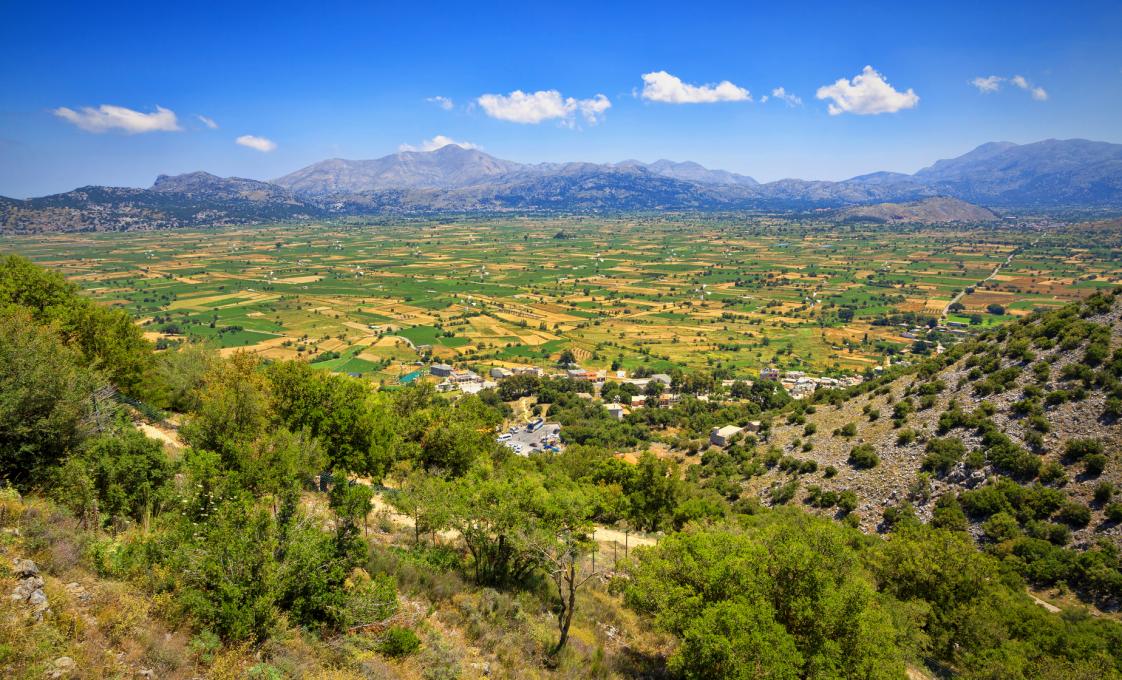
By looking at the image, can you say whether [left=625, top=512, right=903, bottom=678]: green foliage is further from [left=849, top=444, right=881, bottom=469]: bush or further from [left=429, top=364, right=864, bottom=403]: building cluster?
[left=429, top=364, right=864, bottom=403]: building cluster

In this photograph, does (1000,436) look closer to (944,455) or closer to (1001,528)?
(944,455)

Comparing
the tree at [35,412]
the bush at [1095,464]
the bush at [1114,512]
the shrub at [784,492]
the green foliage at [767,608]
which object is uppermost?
the tree at [35,412]

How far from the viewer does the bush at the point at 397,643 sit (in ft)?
35.8

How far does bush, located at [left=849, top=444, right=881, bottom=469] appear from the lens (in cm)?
3444

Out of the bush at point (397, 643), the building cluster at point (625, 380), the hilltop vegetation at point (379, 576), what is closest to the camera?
the hilltop vegetation at point (379, 576)

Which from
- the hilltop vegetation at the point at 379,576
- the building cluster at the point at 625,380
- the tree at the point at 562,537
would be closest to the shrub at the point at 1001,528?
the hilltop vegetation at the point at 379,576

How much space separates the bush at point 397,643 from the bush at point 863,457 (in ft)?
108

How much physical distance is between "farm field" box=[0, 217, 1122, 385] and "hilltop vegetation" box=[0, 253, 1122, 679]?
55164 mm

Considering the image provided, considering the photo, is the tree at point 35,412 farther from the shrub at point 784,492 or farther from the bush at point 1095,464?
the bush at point 1095,464

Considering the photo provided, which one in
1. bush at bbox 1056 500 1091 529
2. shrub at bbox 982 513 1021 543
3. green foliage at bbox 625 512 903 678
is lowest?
shrub at bbox 982 513 1021 543

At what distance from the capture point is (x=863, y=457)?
34719 mm

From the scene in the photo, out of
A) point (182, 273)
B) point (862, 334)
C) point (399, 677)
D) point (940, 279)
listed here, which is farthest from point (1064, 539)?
point (182, 273)

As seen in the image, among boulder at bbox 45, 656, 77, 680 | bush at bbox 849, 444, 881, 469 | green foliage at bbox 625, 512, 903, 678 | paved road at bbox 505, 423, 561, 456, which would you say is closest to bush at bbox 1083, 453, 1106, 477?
bush at bbox 849, 444, 881, 469

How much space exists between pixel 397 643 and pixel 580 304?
12416cm
